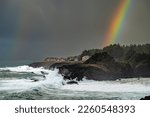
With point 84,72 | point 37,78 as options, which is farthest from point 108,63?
point 37,78

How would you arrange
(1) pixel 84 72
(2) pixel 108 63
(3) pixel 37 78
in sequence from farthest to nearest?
1. (3) pixel 37 78
2. (2) pixel 108 63
3. (1) pixel 84 72

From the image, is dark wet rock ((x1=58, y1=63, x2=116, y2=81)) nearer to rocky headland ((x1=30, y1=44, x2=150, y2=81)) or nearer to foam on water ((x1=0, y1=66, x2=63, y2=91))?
rocky headland ((x1=30, y1=44, x2=150, y2=81))

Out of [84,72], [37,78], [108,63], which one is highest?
[108,63]

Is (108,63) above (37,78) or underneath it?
above

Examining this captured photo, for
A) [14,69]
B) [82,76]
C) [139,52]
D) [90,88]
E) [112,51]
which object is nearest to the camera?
[90,88]

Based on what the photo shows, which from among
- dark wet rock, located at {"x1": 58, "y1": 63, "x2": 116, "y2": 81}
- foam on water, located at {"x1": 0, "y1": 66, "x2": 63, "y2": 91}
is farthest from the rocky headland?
foam on water, located at {"x1": 0, "y1": 66, "x2": 63, "y2": 91}

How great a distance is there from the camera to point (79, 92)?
14.2 meters

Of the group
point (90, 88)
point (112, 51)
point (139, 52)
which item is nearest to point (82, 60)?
point (112, 51)

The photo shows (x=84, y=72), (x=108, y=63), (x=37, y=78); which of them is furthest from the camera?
(x=37, y=78)

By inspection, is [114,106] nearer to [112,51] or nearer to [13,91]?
[13,91]

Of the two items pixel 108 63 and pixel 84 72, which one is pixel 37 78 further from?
pixel 108 63

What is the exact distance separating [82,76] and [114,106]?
1129cm

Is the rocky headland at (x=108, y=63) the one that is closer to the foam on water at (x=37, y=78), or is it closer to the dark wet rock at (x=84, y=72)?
the dark wet rock at (x=84, y=72)

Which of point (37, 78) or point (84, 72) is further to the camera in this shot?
point (37, 78)
